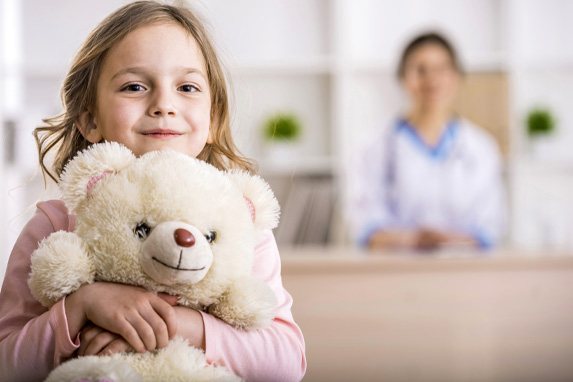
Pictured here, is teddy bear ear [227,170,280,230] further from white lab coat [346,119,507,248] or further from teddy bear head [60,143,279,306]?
white lab coat [346,119,507,248]

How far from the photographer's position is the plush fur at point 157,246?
666 millimetres

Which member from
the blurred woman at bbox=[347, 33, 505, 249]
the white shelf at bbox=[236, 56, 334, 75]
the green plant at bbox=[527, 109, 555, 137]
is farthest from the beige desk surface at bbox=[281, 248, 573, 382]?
the white shelf at bbox=[236, 56, 334, 75]

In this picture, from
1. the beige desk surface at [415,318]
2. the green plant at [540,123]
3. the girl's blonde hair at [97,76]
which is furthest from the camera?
the green plant at [540,123]

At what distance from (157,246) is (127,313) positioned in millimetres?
90

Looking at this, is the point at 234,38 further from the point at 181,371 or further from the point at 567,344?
the point at 181,371

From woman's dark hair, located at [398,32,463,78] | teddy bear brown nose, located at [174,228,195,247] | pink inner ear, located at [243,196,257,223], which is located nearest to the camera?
teddy bear brown nose, located at [174,228,195,247]

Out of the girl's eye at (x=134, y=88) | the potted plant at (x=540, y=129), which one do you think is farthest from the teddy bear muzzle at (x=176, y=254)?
the potted plant at (x=540, y=129)

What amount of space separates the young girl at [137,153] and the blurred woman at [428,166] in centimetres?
173

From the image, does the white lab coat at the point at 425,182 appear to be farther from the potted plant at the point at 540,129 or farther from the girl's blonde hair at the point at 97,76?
the girl's blonde hair at the point at 97,76

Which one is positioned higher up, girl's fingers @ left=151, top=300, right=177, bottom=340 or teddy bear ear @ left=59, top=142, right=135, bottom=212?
teddy bear ear @ left=59, top=142, right=135, bottom=212

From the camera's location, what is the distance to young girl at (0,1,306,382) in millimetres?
703

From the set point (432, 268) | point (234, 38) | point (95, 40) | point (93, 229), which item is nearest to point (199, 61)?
point (95, 40)

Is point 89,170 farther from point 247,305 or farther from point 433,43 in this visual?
point 433,43

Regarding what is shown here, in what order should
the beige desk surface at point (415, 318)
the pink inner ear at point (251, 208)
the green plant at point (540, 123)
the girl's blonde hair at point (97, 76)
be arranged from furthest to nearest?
the green plant at point (540, 123) < the beige desk surface at point (415, 318) < the girl's blonde hair at point (97, 76) < the pink inner ear at point (251, 208)
